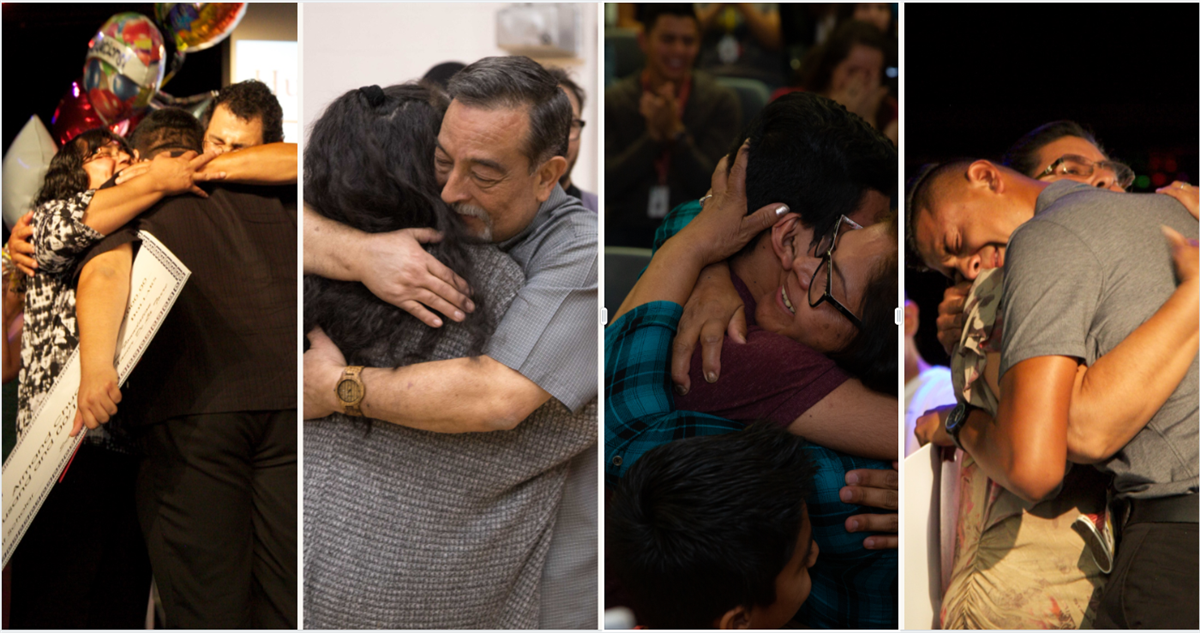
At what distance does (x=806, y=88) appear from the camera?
2482 mm

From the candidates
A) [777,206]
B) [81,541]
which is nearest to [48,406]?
[81,541]

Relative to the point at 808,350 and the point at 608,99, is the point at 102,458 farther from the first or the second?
the point at 808,350

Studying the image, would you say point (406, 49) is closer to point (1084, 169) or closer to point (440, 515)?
point (440, 515)

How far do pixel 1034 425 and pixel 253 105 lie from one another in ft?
7.14

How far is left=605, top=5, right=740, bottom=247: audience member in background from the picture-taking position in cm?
250

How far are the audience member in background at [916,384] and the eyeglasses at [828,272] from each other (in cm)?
15

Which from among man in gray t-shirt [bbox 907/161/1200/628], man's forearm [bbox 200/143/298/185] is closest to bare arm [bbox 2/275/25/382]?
man's forearm [bbox 200/143/298/185]

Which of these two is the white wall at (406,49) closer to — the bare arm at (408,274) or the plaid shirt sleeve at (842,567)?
the bare arm at (408,274)

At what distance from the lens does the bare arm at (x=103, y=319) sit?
2.49 meters

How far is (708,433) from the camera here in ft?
8.02

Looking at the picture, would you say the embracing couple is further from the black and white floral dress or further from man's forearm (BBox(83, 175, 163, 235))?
the black and white floral dress

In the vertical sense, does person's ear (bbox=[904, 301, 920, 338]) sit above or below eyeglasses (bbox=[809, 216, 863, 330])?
below

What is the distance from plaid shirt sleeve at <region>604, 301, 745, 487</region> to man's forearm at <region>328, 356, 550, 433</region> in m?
0.23

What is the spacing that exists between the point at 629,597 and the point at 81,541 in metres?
1.52
